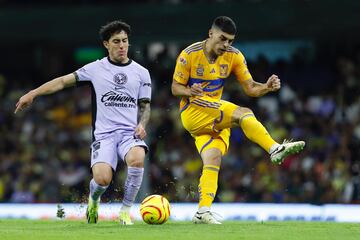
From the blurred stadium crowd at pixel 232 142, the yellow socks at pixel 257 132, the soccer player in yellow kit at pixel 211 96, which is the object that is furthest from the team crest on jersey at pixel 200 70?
the blurred stadium crowd at pixel 232 142

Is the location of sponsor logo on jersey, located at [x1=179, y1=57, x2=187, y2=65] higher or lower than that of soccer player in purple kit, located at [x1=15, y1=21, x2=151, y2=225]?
higher

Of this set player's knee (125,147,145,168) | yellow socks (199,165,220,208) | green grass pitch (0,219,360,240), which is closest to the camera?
green grass pitch (0,219,360,240)

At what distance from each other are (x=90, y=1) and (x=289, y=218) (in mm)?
9663

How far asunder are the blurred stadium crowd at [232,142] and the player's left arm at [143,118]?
21.3ft

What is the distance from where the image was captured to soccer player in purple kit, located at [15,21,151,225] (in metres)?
10.8

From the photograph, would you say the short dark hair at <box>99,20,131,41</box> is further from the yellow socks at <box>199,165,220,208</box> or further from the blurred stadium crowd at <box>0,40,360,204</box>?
the blurred stadium crowd at <box>0,40,360,204</box>

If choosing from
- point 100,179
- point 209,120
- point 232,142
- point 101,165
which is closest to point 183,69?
point 209,120

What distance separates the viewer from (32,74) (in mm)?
25047

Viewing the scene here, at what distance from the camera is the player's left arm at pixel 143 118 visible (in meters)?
10.8

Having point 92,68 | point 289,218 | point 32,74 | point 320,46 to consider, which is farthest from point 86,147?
point 92,68

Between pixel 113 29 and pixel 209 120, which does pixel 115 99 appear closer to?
pixel 113 29

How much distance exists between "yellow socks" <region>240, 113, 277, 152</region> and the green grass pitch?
0.92 metres

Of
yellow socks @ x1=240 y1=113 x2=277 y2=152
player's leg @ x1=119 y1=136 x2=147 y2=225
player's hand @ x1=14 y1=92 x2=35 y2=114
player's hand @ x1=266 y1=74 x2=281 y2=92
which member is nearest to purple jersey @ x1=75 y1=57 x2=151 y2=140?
player's leg @ x1=119 y1=136 x2=147 y2=225

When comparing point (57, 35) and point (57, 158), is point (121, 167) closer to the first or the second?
point (57, 158)
